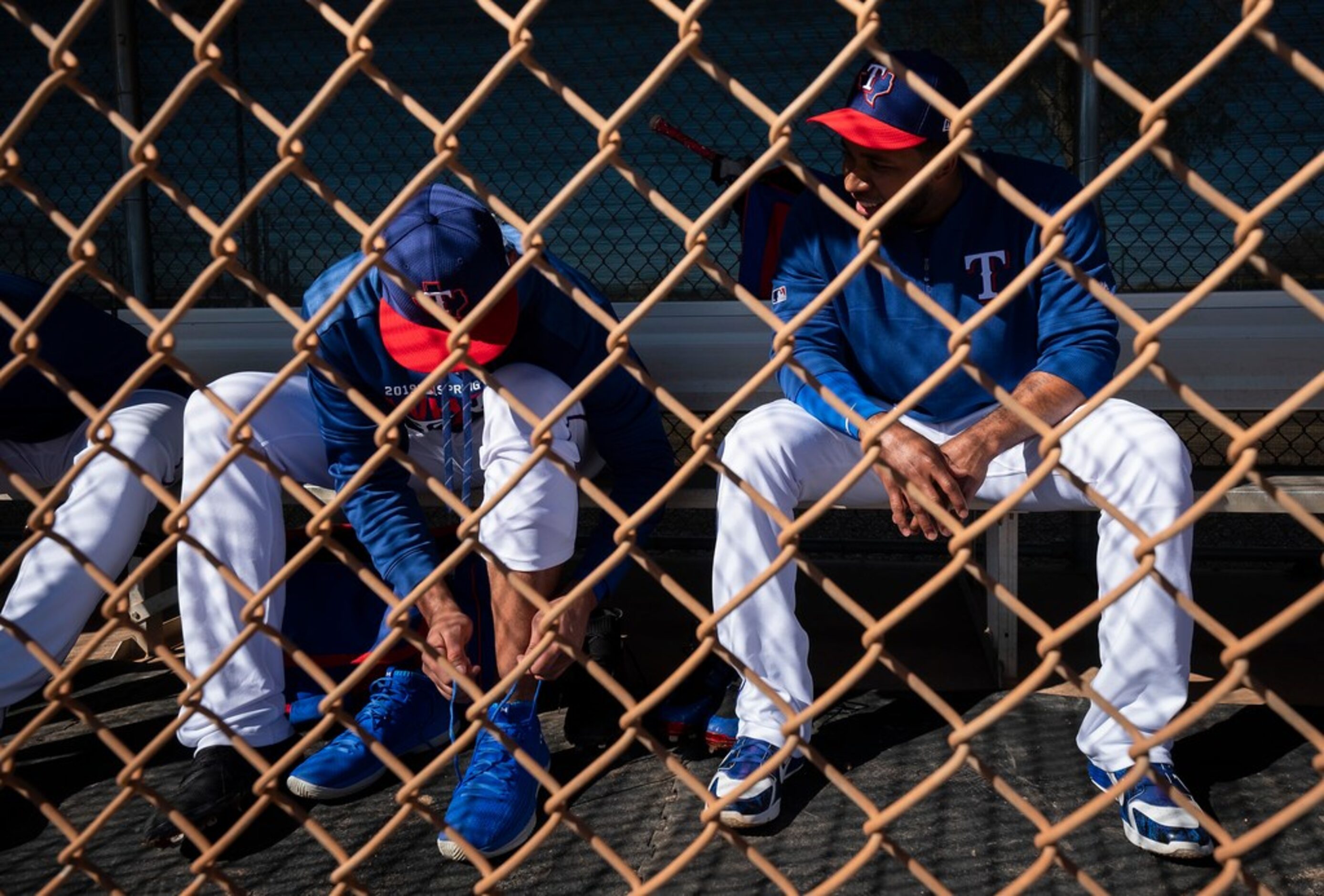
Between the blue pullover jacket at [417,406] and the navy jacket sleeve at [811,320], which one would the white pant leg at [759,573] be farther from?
the blue pullover jacket at [417,406]

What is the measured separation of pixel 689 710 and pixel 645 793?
0.99ft

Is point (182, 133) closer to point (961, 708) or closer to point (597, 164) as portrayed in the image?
point (961, 708)

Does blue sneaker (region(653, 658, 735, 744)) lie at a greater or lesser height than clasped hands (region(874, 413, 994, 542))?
lesser

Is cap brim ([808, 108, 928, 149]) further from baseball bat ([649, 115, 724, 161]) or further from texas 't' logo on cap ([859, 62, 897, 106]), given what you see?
baseball bat ([649, 115, 724, 161])

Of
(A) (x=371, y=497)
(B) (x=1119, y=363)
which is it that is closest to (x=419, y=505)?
(A) (x=371, y=497)

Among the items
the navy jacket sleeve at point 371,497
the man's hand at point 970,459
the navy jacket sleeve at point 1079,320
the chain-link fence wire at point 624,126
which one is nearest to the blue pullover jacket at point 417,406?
the navy jacket sleeve at point 371,497

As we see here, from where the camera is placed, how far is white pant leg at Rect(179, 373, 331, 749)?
2.32 meters

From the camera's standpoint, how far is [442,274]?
216 centimetres

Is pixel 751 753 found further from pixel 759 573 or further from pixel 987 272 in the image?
pixel 987 272

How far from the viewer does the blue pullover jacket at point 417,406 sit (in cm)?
249

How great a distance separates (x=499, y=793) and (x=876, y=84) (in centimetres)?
173

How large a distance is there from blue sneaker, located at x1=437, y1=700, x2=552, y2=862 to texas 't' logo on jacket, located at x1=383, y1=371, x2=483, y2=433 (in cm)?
70

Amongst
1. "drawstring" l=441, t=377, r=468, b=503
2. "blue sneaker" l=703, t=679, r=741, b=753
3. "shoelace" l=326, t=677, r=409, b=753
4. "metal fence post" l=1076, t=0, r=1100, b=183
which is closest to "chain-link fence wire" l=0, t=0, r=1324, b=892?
"drawstring" l=441, t=377, r=468, b=503

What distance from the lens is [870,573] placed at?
4137mm
